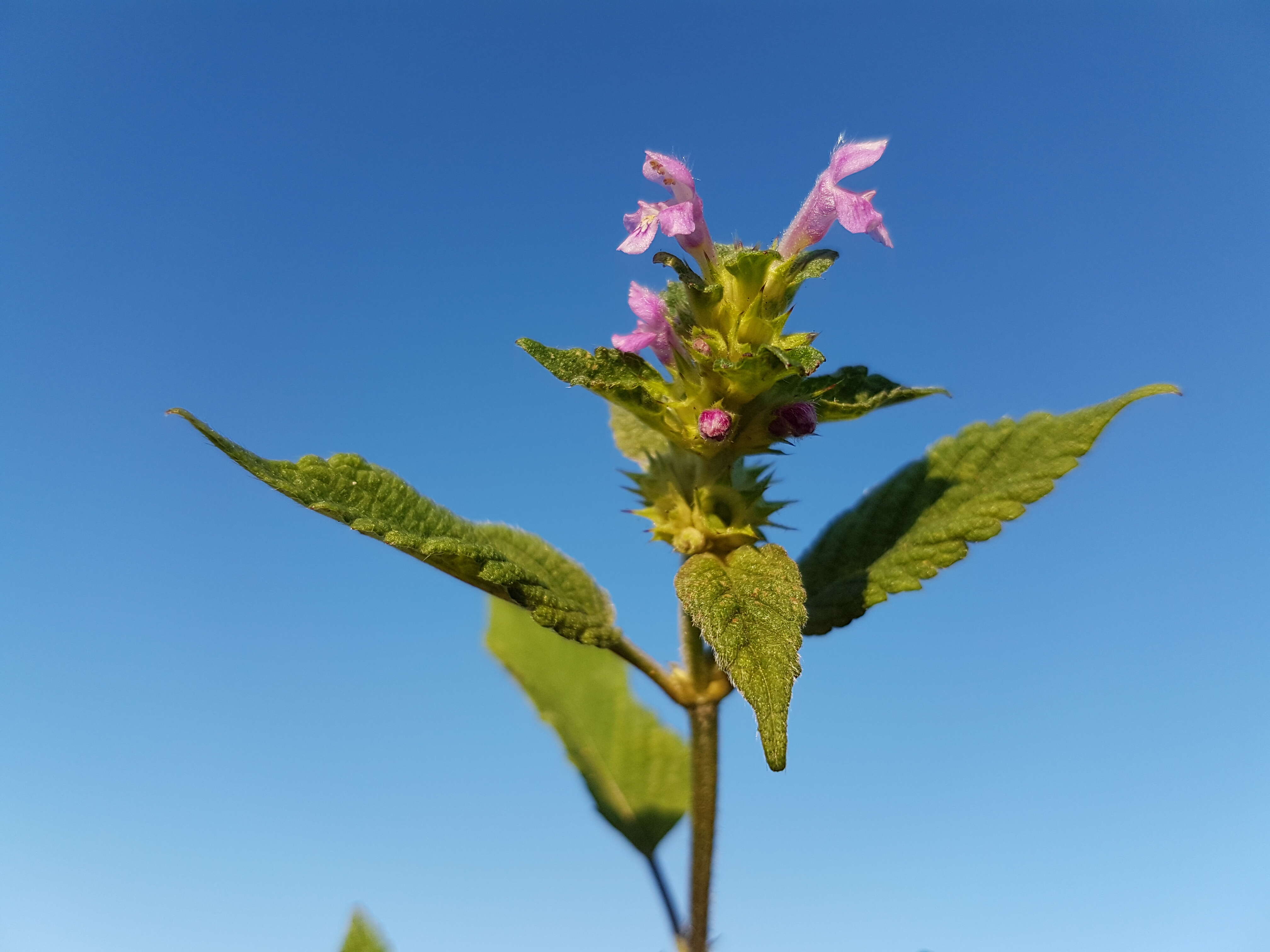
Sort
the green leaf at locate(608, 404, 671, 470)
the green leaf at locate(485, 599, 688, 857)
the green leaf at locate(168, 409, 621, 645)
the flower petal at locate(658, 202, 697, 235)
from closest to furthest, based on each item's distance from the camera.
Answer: the green leaf at locate(168, 409, 621, 645)
the flower petal at locate(658, 202, 697, 235)
the green leaf at locate(608, 404, 671, 470)
the green leaf at locate(485, 599, 688, 857)

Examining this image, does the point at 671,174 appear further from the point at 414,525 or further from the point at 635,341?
the point at 414,525

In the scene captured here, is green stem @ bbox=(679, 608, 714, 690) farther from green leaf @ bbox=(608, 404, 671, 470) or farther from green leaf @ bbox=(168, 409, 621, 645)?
green leaf @ bbox=(608, 404, 671, 470)

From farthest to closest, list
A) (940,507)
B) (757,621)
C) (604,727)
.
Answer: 1. (604,727)
2. (940,507)
3. (757,621)

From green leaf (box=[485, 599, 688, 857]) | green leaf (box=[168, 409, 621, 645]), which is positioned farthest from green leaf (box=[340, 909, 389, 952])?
green leaf (box=[168, 409, 621, 645])

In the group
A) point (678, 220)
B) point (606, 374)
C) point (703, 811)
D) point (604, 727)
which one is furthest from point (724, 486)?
point (604, 727)

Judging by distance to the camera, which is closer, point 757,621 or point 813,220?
point 757,621

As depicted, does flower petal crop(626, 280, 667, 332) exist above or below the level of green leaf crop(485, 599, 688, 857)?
above

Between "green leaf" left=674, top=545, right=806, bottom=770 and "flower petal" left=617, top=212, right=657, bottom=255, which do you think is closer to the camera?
"green leaf" left=674, top=545, right=806, bottom=770

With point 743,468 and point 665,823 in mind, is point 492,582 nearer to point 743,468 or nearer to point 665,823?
point 743,468
